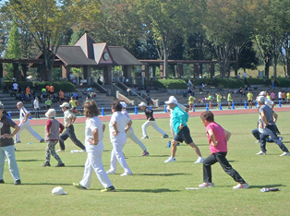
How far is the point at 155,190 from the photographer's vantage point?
31.3ft

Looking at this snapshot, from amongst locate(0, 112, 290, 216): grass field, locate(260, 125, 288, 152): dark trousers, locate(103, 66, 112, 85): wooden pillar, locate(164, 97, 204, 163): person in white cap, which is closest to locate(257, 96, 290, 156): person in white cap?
locate(260, 125, 288, 152): dark trousers

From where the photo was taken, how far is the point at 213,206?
26.0ft

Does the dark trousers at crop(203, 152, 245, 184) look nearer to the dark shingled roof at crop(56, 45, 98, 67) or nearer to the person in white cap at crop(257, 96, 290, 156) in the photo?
the person in white cap at crop(257, 96, 290, 156)

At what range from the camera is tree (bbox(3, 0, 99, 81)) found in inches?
1960

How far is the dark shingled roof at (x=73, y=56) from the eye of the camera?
5738 cm

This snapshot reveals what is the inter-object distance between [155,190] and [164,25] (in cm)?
5318

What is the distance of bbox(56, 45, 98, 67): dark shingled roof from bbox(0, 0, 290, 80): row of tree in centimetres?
150

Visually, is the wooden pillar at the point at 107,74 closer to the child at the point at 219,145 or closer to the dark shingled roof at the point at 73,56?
the dark shingled roof at the point at 73,56

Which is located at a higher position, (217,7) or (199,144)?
(217,7)

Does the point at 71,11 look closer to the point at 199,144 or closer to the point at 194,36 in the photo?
the point at 194,36

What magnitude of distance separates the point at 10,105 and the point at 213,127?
39.2 metres

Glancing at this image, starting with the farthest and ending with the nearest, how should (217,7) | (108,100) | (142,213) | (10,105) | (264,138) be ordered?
(217,7) → (108,100) → (10,105) → (264,138) → (142,213)

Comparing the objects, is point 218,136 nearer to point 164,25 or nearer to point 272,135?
point 272,135

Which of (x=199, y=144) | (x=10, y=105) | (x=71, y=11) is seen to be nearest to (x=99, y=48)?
(x=71, y=11)
